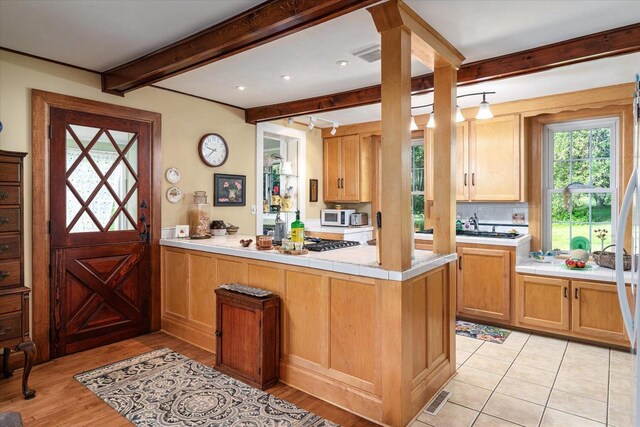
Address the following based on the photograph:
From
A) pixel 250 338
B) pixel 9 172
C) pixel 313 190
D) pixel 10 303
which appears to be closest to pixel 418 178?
pixel 313 190

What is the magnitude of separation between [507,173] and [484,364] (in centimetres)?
228

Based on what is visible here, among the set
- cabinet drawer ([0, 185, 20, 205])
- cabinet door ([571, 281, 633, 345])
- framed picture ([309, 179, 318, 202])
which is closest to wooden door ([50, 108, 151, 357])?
cabinet drawer ([0, 185, 20, 205])

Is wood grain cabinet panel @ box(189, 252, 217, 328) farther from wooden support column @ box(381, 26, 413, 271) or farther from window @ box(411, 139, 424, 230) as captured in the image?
window @ box(411, 139, 424, 230)

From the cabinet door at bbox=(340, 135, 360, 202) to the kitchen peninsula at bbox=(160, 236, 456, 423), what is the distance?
8.36 ft

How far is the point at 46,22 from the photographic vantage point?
2.49m

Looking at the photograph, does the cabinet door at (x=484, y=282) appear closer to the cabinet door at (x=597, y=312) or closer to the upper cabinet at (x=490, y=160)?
the cabinet door at (x=597, y=312)

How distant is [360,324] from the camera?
2.42 m

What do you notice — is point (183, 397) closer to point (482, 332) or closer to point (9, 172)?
point (9, 172)

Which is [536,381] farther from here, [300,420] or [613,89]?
[613,89]

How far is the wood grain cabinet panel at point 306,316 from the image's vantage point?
103 inches

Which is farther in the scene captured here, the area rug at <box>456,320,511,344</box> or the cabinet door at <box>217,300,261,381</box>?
the area rug at <box>456,320,511,344</box>

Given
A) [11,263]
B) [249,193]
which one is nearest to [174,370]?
[11,263]

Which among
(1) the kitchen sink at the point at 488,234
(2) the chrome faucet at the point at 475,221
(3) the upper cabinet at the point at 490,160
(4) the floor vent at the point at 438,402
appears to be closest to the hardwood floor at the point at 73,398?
(4) the floor vent at the point at 438,402

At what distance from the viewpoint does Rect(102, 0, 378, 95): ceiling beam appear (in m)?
2.04
